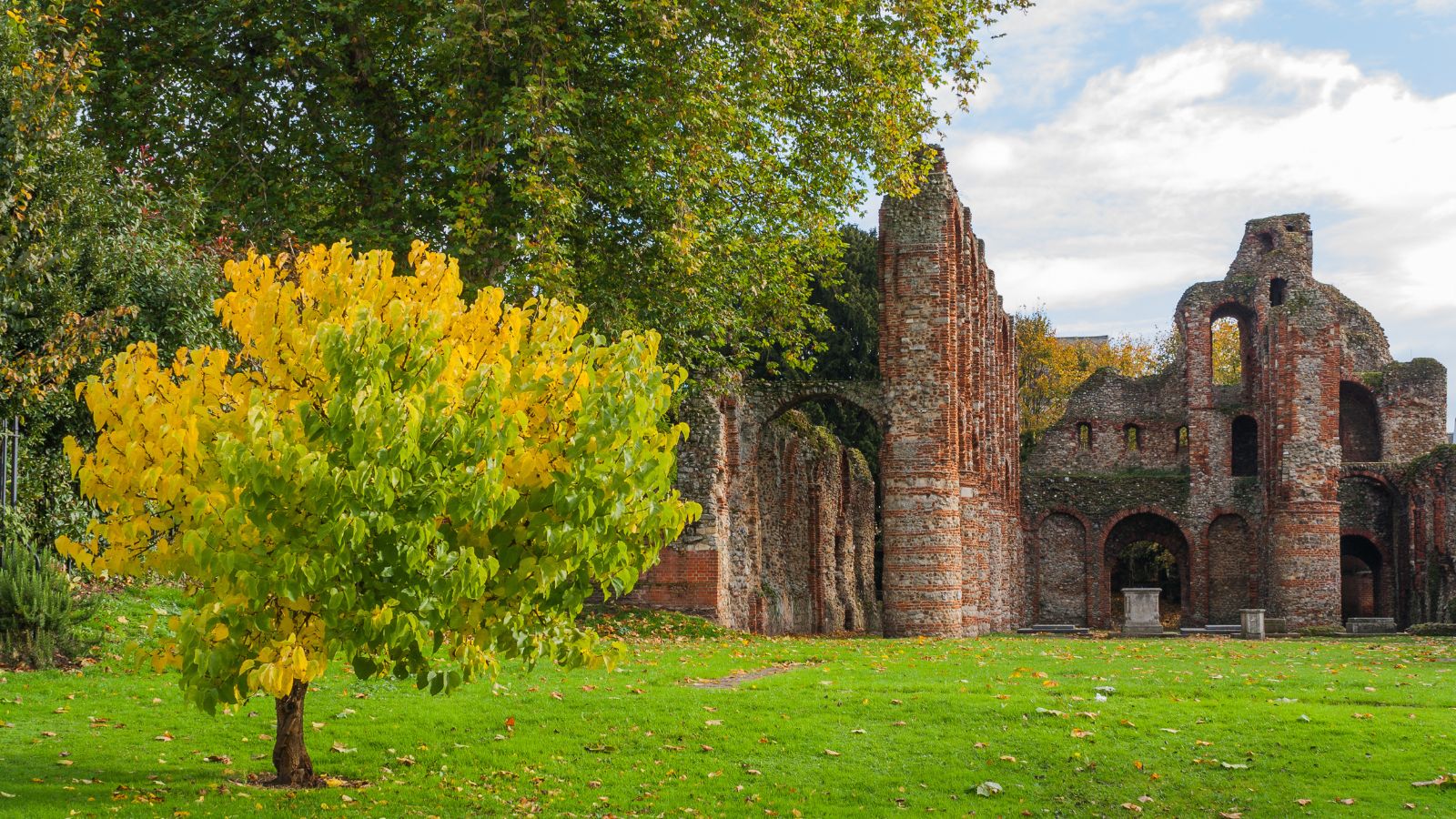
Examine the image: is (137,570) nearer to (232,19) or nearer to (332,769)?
(332,769)

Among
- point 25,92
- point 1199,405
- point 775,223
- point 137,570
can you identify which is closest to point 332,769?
point 137,570

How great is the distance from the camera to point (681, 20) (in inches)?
699

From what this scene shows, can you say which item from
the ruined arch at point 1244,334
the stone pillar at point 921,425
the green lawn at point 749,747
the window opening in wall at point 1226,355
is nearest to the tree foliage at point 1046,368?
the window opening in wall at point 1226,355

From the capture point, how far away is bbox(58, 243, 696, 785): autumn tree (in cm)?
679

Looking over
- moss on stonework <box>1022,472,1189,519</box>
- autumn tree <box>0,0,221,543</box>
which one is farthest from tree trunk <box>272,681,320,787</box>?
moss on stonework <box>1022,472,1189,519</box>

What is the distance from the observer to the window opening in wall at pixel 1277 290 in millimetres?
39031

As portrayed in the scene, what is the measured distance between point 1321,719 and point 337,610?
873 centimetres

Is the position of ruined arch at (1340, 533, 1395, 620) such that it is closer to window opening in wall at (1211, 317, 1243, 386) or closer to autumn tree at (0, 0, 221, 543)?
window opening in wall at (1211, 317, 1243, 386)

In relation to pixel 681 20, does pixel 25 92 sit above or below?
below

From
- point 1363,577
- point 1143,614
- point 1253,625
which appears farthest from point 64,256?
point 1363,577

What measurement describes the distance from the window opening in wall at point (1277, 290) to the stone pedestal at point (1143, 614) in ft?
44.5

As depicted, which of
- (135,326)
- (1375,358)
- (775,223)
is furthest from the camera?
(1375,358)

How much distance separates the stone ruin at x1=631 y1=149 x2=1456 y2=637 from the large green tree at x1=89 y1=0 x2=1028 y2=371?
209 inches

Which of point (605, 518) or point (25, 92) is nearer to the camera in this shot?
point (605, 518)
